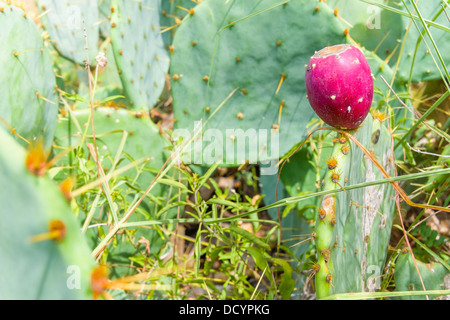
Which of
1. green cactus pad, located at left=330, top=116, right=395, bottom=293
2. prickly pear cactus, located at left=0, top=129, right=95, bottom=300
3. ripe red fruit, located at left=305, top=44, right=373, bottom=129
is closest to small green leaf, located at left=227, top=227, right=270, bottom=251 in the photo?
green cactus pad, located at left=330, top=116, right=395, bottom=293

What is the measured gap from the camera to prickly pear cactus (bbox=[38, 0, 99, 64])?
64.6 inches

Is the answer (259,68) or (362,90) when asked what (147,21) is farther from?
(362,90)

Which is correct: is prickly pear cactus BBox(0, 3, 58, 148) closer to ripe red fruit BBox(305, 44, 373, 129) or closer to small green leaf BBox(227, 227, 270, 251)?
small green leaf BBox(227, 227, 270, 251)

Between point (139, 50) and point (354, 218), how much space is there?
93cm

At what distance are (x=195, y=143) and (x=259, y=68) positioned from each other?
0.29 metres

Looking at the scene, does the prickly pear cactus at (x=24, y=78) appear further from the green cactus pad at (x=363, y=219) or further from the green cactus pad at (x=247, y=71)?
the green cactus pad at (x=363, y=219)

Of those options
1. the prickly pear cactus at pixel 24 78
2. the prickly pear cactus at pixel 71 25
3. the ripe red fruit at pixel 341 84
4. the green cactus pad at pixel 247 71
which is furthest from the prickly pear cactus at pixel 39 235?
the prickly pear cactus at pixel 71 25

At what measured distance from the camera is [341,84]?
0.82 metres

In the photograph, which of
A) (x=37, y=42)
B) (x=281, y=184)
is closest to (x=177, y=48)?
(x=37, y=42)

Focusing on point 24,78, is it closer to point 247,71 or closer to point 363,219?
point 247,71

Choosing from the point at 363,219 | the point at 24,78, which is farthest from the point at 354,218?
the point at 24,78

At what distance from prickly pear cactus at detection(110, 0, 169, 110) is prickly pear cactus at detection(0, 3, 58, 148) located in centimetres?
22

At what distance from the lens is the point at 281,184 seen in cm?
152
